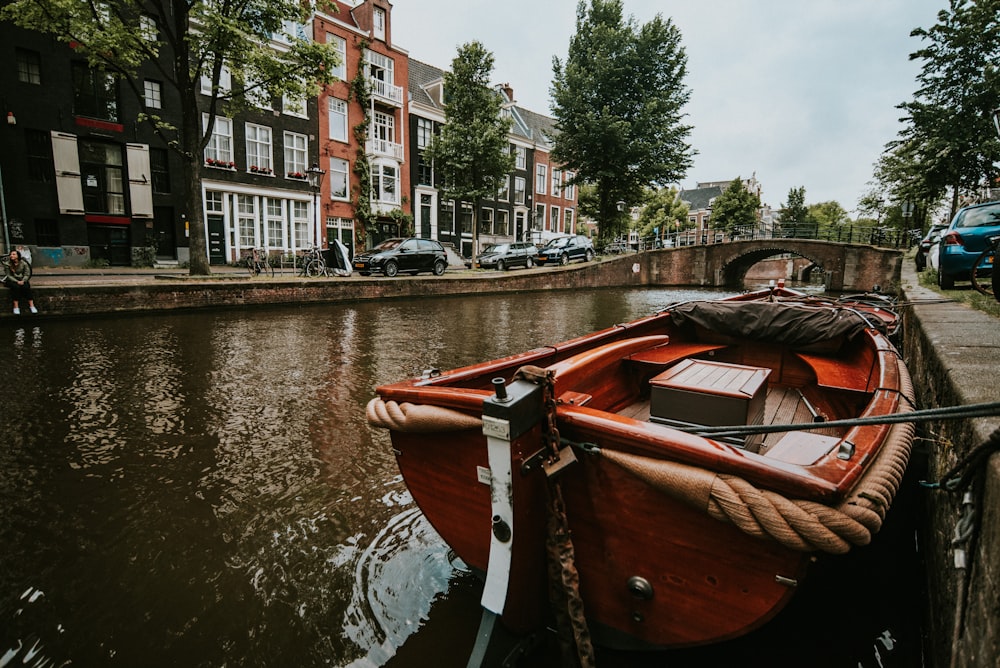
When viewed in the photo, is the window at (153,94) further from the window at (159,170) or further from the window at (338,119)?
the window at (338,119)

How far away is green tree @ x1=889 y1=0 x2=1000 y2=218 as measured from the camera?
704 inches

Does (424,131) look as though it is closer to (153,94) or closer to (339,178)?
(339,178)

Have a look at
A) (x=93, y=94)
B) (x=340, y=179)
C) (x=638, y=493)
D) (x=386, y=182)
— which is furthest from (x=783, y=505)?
(x=386, y=182)

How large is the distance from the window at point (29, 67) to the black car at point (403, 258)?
11.8m

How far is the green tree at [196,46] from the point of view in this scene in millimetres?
10820

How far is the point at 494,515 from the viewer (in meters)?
1.73

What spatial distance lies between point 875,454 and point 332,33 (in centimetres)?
2643

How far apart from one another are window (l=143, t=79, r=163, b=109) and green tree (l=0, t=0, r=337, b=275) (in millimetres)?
5654

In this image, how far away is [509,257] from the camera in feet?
74.4

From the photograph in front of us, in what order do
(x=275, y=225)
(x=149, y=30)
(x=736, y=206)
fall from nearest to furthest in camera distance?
(x=149, y=30) → (x=275, y=225) → (x=736, y=206)

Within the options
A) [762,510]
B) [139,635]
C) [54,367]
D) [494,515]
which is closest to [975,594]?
[762,510]

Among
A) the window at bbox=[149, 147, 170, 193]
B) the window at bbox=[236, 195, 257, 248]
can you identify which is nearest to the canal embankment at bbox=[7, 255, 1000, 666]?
the window at bbox=[149, 147, 170, 193]

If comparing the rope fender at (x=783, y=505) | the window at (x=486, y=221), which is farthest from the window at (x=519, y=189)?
the rope fender at (x=783, y=505)

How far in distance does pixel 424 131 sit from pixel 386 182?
13.2 feet
